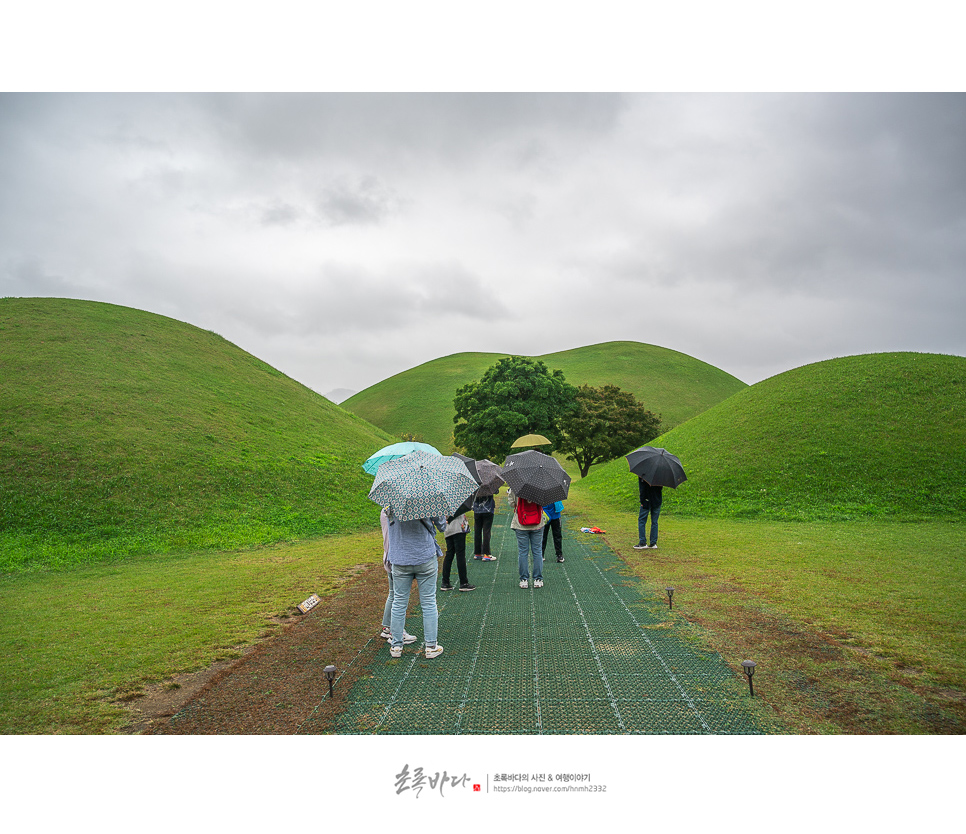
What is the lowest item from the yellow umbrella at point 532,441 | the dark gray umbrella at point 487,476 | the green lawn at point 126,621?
the green lawn at point 126,621

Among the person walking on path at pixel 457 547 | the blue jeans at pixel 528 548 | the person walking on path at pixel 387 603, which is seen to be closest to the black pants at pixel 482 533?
the person walking on path at pixel 457 547

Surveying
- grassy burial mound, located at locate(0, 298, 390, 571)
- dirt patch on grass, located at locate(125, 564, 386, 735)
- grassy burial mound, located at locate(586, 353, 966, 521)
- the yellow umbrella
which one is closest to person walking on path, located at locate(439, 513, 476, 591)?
dirt patch on grass, located at locate(125, 564, 386, 735)

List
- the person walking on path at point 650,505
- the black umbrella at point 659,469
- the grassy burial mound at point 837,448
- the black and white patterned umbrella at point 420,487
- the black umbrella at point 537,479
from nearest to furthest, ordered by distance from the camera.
A: the black and white patterned umbrella at point 420,487
the black umbrella at point 537,479
the black umbrella at point 659,469
the person walking on path at point 650,505
the grassy burial mound at point 837,448

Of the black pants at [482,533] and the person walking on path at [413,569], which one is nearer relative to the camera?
the person walking on path at [413,569]

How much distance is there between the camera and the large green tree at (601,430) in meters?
49.3

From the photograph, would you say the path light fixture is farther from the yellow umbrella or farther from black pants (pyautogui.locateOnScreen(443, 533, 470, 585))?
the yellow umbrella

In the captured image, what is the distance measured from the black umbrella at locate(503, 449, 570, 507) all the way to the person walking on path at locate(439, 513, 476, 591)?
1248 millimetres

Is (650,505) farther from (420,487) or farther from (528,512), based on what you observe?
(420,487)

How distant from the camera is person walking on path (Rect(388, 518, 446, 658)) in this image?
6715 mm

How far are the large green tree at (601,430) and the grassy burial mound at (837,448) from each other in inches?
631

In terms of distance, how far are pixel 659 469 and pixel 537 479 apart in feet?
18.1

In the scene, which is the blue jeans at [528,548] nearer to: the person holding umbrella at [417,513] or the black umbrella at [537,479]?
the black umbrella at [537,479]

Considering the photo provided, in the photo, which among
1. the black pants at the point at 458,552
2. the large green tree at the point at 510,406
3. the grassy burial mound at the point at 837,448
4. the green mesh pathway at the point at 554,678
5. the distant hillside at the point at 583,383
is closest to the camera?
the green mesh pathway at the point at 554,678

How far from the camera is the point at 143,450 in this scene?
22938mm
